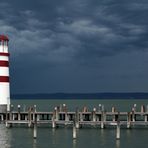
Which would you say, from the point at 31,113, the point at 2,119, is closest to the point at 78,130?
the point at 31,113

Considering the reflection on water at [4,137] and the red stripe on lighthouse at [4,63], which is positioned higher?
the red stripe on lighthouse at [4,63]

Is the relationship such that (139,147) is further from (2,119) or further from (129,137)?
(2,119)

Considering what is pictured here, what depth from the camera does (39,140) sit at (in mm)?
62812

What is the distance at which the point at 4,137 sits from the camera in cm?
6631

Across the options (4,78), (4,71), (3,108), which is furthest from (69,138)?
(3,108)

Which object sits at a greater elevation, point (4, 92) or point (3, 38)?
point (3, 38)

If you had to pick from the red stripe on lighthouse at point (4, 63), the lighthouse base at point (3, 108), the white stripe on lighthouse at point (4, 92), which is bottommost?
the lighthouse base at point (3, 108)

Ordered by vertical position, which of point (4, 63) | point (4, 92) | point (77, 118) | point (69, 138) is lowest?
point (69, 138)

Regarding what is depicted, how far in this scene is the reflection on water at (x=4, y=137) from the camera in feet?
193

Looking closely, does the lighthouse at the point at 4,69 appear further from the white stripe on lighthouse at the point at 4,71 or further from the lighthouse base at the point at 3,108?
the lighthouse base at the point at 3,108

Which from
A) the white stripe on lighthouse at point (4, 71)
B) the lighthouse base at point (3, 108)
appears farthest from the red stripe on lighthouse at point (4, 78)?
the lighthouse base at point (3, 108)

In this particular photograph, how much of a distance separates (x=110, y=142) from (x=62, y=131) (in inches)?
512

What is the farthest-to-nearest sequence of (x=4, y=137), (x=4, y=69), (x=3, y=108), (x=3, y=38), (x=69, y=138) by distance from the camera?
(x=3, y=108), (x=3, y=38), (x=4, y=69), (x=4, y=137), (x=69, y=138)

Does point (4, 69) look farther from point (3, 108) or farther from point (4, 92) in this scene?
point (3, 108)
